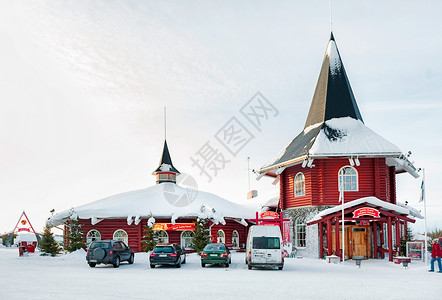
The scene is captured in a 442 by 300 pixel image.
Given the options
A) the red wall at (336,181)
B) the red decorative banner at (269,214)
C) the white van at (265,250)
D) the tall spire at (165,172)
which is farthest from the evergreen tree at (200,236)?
the tall spire at (165,172)

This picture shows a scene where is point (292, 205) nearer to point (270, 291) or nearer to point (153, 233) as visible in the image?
point (153, 233)

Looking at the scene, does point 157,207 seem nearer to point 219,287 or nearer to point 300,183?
point 300,183

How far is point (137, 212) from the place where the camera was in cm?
3897

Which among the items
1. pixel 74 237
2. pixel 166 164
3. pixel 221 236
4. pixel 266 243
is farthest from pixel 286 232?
pixel 166 164

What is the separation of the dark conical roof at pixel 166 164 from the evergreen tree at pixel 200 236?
538 inches

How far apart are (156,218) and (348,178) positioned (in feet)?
53.0

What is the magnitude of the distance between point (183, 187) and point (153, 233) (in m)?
9.97

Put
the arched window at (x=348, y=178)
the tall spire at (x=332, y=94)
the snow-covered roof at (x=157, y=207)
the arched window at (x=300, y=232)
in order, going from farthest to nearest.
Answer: the snow-covered roof at (x=157, y=207) < the tall spire at (x=332, y=94) < the arched window at (x=300, y=232) < the arched window at (x=348, y=178)

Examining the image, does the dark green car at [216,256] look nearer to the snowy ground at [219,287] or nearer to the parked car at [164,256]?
the parked car at [164,256]

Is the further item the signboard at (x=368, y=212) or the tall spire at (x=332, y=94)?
the tall spire at (x=332, y=94)

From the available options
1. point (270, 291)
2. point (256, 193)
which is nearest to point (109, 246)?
point (270, 291)

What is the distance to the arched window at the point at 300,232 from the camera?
111ft

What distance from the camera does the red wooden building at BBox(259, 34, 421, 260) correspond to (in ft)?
97.1

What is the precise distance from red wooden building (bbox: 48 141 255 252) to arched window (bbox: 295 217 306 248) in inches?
251
